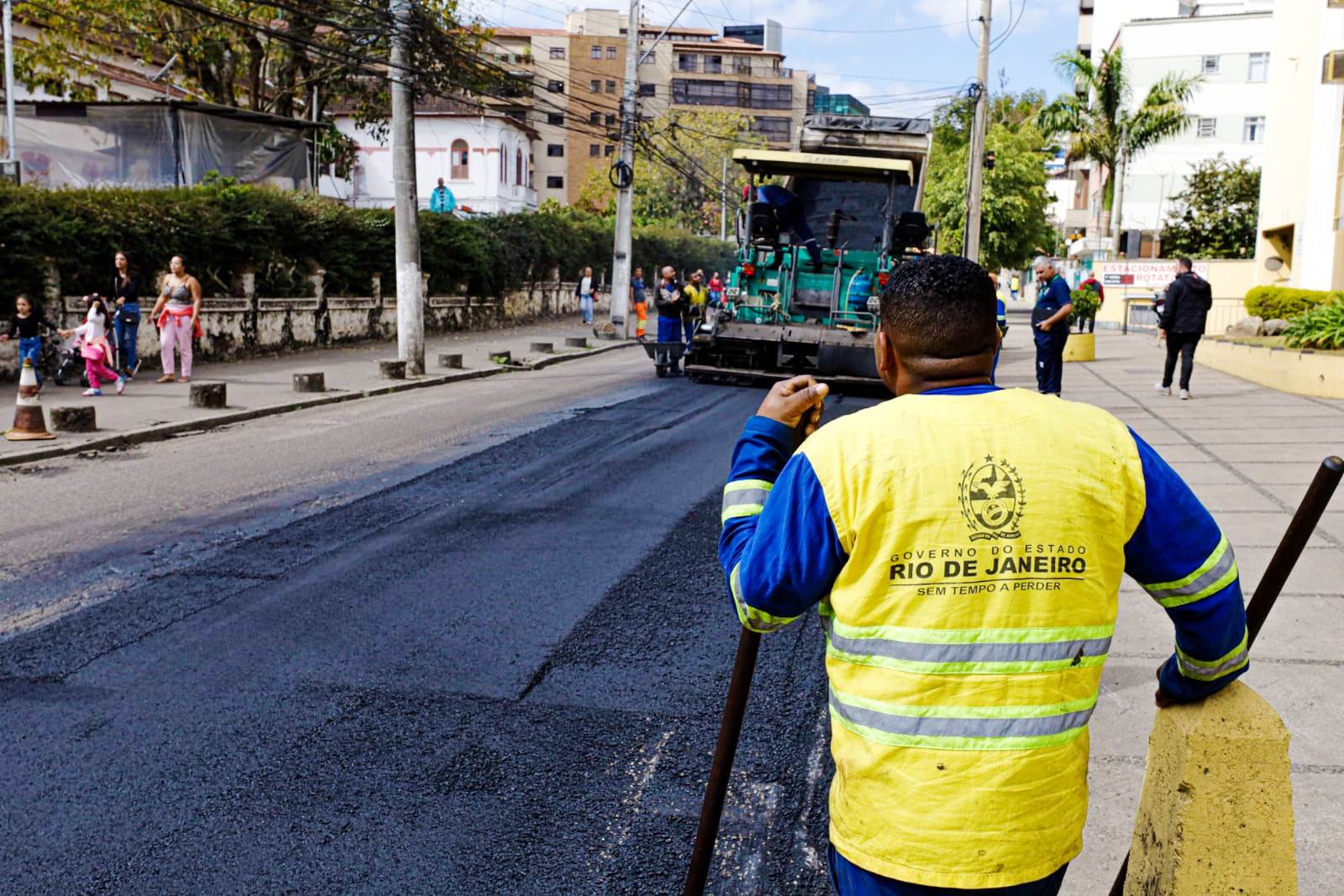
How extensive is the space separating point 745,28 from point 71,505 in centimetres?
12050

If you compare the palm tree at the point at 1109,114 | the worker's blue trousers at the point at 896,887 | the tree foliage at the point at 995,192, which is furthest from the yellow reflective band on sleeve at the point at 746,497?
the palm tree at the point at 1109,114

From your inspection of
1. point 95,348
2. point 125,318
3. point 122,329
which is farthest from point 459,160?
point 95,348

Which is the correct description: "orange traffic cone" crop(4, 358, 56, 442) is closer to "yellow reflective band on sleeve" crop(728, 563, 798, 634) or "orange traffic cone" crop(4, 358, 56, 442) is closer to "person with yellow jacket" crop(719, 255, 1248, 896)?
"yellow reflective band on sleeve" crop(728, 563, 798, 634)

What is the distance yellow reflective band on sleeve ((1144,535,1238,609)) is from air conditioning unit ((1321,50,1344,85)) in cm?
1993

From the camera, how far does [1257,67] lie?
2282 inches

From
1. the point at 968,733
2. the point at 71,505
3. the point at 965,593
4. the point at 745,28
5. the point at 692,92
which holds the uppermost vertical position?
the point at 745,28

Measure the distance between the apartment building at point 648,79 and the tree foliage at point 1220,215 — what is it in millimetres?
53257

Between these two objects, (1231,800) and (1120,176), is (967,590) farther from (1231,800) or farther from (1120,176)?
(1120,176)

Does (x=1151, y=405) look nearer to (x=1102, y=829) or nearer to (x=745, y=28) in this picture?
(x=1102, y=829)

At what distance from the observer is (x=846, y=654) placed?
2.07 metres

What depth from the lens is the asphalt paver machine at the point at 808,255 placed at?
682 inches

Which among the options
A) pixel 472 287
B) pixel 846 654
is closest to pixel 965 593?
pixel 846 654

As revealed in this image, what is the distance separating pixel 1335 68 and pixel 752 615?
2039 centimetres

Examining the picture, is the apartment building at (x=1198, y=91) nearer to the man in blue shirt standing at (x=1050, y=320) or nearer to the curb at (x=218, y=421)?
the curb at (x=218, y=421)
